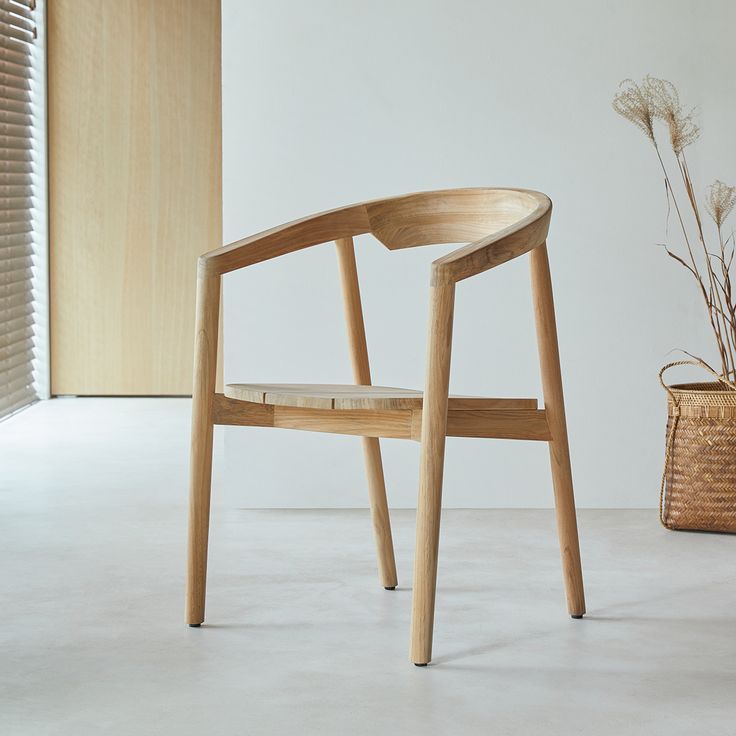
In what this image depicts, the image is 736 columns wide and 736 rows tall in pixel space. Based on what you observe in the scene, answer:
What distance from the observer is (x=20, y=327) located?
170 inches

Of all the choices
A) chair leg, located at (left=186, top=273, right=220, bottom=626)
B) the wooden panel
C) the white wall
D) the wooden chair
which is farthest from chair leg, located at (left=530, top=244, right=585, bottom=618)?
the wooden panel

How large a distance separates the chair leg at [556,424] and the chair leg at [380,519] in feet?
1.00

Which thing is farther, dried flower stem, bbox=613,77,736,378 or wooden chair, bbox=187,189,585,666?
dried flower stem, bbox=613,77,736,378

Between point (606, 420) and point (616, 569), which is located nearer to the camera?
point (616, 569)

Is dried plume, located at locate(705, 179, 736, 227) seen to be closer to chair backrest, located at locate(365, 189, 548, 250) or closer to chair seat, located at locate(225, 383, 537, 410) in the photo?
chair backrest, located at locate(365, 189, 548, 250)

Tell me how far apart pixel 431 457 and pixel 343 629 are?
13.9 inches

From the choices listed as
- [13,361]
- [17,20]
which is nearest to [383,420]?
[13,361]

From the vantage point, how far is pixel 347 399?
61.5 inches

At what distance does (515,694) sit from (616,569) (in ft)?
2.26

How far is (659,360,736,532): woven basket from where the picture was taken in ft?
7.68

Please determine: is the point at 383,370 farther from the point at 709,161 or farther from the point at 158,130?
the point at 158,130

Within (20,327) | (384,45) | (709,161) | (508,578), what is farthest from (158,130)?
(508,578)

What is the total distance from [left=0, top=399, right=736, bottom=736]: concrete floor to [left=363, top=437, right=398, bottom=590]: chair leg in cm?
4

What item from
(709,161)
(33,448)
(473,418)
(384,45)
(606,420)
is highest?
(384,45)
